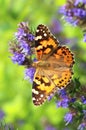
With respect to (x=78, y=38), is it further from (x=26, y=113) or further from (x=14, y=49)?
(x=14, y=49)

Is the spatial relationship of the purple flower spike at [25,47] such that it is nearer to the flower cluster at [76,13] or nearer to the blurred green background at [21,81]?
the flower cluster at [76,13]

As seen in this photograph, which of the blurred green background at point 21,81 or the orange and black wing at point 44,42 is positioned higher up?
the blurred green background at point 21,81

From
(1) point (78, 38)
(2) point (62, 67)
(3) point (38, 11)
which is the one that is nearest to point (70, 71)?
(2) point (62, 67)

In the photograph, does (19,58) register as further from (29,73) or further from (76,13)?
(76,13)

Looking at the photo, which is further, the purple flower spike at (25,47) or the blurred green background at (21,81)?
the blurred green background at (21,81)

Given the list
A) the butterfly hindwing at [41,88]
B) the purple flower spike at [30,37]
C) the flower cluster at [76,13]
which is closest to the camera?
the butterfly hindwing at [41,88]

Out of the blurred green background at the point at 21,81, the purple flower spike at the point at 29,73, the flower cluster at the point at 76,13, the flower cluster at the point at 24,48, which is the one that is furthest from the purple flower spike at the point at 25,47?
the blurred green background at the point at 21,81

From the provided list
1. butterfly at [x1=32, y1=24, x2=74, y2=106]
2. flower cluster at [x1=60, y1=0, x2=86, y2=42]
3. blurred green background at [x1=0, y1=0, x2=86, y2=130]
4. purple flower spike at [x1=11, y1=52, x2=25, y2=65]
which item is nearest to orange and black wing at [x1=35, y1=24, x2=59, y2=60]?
butterfly at [x1=32, y1=24, x2=74, y2=106]
